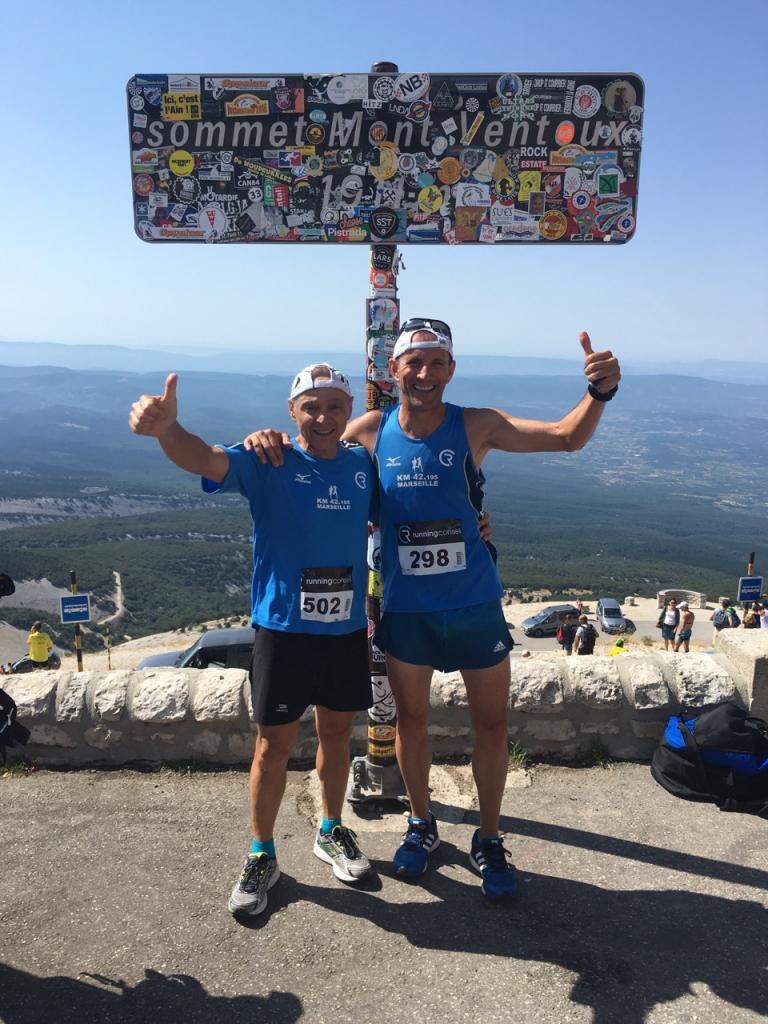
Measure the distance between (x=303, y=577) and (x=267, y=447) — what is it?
0.57m

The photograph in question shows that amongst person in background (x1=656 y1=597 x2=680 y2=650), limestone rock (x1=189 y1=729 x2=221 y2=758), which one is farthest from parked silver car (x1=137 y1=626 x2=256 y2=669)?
person in background (x1=656 y1=597 x2=680 y2=650)

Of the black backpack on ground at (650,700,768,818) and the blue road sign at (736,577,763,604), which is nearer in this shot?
the black backpack on ground at (650,700,768,818)

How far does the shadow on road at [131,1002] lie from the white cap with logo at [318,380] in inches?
92.2

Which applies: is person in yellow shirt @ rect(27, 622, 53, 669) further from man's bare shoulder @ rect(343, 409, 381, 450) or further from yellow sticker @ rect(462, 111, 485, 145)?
yellow sticker @ rect(462, 111, 485, 145)

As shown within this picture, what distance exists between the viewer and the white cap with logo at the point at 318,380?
322cm

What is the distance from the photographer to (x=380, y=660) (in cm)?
410

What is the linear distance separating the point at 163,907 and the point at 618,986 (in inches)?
74.8

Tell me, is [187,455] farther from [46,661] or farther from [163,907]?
[46,661]

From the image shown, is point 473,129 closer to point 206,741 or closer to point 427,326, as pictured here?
point 427,326

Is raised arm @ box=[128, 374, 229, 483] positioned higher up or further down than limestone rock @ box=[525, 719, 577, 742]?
higher up

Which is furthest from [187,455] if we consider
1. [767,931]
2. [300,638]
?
[767,931]

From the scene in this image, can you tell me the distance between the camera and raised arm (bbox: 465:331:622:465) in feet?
10.8

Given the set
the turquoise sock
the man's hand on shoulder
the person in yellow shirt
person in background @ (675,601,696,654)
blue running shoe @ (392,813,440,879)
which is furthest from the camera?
person in background @ (675,601,696,654)

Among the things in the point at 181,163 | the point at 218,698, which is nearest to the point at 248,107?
the point at 181,163
